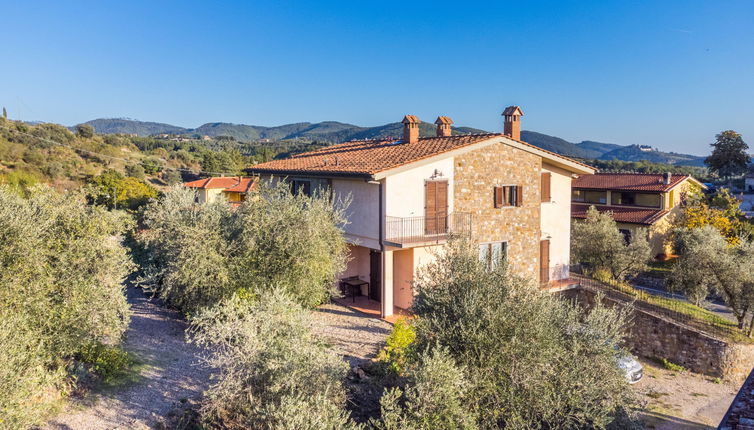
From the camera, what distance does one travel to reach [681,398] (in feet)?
49.5

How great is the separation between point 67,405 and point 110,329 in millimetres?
1569

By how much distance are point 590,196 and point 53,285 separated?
3661cm

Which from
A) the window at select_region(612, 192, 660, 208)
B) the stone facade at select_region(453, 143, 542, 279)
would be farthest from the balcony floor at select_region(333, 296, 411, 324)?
the window at select_region(612, 192, 660, 208)

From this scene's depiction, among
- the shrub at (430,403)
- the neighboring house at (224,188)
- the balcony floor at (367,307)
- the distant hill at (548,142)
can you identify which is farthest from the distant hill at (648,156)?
the shrub at (430,403)

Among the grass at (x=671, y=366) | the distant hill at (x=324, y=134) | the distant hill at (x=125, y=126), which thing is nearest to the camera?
the grass at (x=671, y=366)

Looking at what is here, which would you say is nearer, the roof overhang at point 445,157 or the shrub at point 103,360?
the shrub at point 103,360

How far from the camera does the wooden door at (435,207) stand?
1709 cm

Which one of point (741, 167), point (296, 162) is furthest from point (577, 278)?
point (741, 167)

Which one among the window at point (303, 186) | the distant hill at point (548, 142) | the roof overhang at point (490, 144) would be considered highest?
the distant hill at point (548, 142)

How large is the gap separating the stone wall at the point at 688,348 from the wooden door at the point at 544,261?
260cm

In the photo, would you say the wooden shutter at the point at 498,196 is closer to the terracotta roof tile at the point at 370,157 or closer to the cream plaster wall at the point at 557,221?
the terracotta roof tile at the point at 370,157

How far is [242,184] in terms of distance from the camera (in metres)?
39.2

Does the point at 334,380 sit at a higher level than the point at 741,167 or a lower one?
lower

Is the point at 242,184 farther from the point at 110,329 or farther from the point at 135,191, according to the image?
the point at 110,329
